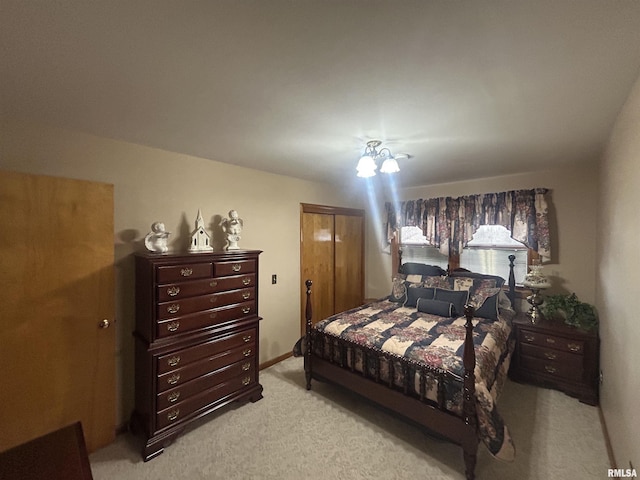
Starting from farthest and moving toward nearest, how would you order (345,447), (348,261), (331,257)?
1. (348,261)
2. (331,257)
3. (345,447)

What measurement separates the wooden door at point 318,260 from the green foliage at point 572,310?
2.60m

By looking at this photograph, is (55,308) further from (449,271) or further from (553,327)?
(553,327)

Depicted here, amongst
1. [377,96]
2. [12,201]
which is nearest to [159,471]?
[12,201]

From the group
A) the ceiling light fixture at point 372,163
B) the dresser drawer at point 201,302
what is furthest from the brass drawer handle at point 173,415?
the ceiling light fixture at point 372,163

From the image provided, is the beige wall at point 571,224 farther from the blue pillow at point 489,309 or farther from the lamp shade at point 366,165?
the lamp shade at point 366,165

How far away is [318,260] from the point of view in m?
3.90

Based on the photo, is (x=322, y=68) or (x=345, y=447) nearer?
(x=322, y=68)

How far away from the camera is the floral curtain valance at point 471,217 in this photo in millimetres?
3088

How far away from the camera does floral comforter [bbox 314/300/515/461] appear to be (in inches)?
66.8

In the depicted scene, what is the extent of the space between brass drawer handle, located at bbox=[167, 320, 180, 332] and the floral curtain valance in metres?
3.32

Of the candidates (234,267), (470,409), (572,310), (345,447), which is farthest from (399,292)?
(234,267)

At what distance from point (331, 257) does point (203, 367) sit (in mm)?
2333

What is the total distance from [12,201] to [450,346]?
3.25 metres

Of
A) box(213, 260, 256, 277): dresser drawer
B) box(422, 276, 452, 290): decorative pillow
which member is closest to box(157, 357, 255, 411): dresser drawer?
box(213, 260, 256, 277): dresser drawer
